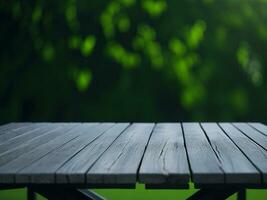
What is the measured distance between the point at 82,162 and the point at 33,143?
0.50 meters

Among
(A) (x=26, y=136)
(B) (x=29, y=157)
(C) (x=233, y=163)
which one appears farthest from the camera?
(A) (x=26, y=136)

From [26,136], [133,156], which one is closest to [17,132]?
[26,136]

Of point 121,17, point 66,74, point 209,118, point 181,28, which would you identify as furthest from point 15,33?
point 209,118

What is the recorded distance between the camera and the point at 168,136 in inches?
83.9

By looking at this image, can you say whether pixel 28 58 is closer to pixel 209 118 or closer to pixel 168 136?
pixel 209 118

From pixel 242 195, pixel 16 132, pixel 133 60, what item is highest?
pixel 133 60

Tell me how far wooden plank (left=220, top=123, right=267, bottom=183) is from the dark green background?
2.86m

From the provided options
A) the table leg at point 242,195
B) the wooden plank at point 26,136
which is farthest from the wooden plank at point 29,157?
the table leg at point 242,195

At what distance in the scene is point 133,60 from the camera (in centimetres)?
534

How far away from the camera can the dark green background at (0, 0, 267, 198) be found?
17.2ft

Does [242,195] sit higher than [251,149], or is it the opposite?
[251,149]

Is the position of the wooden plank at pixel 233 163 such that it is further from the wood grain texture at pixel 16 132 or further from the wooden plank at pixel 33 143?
the wood grain texture at pixel 16 132

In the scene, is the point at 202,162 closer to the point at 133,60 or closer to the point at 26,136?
the point at 26,136

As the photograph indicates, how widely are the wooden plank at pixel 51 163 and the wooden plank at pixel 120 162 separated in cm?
9
